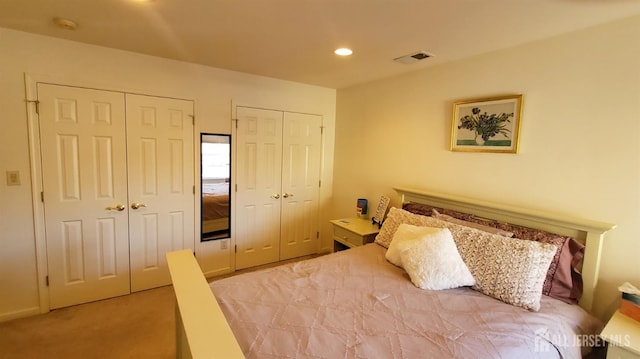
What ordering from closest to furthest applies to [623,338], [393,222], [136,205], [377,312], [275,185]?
1. [623,338]
2. [377,312]
3. [393,222]
4. [136,205]
5. [275,185]

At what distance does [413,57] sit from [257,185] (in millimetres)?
2134

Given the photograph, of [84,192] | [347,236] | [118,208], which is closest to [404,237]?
[347,236]

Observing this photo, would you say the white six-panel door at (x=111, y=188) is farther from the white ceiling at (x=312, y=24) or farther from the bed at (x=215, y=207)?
the white ceiling at (x=312, y=24)

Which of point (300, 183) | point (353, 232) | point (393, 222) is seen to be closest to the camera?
point (393, 222)

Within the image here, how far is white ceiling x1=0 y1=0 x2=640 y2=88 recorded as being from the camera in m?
1.70

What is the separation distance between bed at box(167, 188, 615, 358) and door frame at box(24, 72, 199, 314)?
1502 mm

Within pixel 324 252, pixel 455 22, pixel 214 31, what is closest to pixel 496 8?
pixel 455 22

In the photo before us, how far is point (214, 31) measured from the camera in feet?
7.06

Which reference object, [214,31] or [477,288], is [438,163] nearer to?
[477,288]

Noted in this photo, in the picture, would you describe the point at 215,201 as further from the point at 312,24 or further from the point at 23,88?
the point at 312,24

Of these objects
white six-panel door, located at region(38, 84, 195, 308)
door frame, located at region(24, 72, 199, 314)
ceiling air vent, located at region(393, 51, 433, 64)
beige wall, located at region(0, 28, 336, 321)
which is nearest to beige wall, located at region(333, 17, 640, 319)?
ceiling air vent, located at region(393, 51, 433, 64)

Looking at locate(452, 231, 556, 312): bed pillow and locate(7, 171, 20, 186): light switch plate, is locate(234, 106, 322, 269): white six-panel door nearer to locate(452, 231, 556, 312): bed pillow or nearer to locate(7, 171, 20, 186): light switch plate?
locate(7, 171, 20, 186): light switch plate

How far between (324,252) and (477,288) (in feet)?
8.27

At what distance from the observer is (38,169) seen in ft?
8.04
